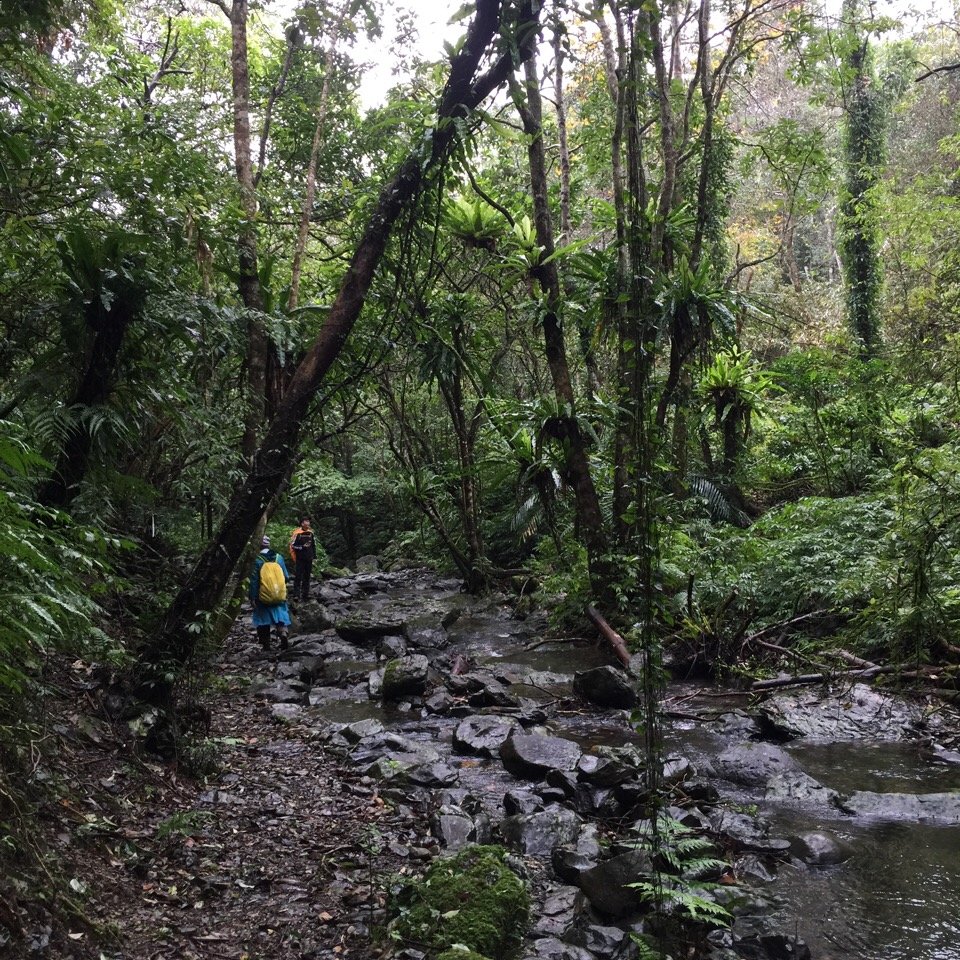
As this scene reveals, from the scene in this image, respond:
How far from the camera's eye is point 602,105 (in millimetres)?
12938

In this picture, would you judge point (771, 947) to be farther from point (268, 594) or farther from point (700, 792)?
point (268, 594)

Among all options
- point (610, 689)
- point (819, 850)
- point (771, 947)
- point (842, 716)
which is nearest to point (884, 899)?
point (819, 850)

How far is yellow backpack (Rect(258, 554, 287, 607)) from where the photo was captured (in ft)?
30.8

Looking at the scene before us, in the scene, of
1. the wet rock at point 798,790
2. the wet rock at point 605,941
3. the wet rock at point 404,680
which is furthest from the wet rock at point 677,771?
the wet rock at point 404,680

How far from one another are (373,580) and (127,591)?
35.3 ft

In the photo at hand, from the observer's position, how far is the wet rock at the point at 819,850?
13.9 ft

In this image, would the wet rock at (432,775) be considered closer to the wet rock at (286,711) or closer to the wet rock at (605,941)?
the wet rock at (286,711)

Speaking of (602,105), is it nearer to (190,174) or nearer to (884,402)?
(884,402)

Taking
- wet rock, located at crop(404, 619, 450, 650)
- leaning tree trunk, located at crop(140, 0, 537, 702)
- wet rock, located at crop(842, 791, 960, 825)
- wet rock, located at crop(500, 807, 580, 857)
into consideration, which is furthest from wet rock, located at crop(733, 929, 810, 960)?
wet rock, located at crop(404, 619, 450, 650)

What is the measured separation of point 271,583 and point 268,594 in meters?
0.18

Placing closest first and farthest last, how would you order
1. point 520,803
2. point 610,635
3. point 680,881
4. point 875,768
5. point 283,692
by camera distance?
1. point 680,881
2. point 520,803
3. point 875,768
4. point 283,692
5. point 610,635

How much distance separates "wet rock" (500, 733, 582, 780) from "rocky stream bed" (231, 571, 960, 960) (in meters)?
0.02

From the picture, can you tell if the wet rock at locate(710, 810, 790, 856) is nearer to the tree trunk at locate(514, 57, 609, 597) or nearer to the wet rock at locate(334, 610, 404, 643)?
the tree trunk at locate(514, 57, 609, 597)

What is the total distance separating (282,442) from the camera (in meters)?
4.97
